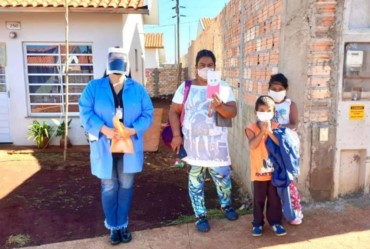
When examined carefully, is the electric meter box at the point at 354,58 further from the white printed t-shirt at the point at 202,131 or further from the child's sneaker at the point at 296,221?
the child's sneaker at the point at 296,221

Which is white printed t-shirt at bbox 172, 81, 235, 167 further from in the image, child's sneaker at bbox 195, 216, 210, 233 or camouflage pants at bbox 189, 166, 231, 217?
child's sneaker at bbox 195, 216, 210, 233

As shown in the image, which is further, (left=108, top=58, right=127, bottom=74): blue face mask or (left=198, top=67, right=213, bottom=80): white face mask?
(left=198, top=67, right=213, bottom=80): white face mask

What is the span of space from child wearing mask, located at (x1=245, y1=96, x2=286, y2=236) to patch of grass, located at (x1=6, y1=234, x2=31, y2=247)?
244 cm

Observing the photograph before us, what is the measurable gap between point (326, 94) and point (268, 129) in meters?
1.03

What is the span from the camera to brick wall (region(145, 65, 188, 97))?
22453 mm

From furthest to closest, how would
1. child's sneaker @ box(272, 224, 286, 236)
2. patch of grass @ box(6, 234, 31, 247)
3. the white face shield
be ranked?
patch of grass @ box(6, 234, 31, 247), child's sneaker @ box(272, 224, 286, 236), the white face shield

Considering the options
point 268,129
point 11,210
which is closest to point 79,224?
point 11,210

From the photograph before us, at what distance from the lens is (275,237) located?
10.3ft

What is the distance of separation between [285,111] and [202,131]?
2.65 ft

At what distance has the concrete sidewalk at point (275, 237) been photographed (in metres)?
3.04

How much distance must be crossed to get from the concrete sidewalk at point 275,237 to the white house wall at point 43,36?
19.6ft

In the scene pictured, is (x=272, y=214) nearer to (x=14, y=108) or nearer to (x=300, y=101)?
(x=300, y=101)

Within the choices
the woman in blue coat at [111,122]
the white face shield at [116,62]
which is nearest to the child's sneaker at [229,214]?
the woman in blue coat at [111,122]

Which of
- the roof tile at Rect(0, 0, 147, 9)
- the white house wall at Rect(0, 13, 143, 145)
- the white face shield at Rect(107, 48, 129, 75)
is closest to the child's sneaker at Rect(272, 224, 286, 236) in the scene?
the white face shield at Rect(107, 48, 129, 75)
